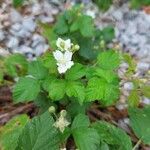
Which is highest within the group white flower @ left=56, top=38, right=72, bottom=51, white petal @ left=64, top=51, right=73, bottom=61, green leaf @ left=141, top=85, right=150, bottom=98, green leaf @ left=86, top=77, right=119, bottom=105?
white flower @ left=56, top=38, right=72, bottom=51

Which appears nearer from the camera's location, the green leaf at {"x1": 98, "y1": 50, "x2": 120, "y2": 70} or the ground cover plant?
the ground cover plant

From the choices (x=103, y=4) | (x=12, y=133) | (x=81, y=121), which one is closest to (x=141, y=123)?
(x=81, y=121)

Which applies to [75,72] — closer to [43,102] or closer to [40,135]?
[43,102]

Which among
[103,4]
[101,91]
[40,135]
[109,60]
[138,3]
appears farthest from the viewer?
[138,3]

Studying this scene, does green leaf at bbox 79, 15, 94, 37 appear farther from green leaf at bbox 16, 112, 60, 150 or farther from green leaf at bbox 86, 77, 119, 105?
green leaf at bbox 16, 112, 60, 150

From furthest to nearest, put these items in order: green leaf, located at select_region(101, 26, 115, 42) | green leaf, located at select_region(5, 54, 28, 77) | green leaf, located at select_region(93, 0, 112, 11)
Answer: green leaf, located at select_region(93, 0, 112, 11), green leaf, located at select_region(101, 26, 115, 42), green leaf, located at select_region(5, 54, 28, 77)

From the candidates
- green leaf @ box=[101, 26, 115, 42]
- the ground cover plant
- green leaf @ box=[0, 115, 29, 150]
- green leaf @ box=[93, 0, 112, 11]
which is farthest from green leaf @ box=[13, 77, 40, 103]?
green leaf @ box=[93, 0, 112, 11]

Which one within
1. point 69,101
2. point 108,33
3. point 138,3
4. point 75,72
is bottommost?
point 69,101
